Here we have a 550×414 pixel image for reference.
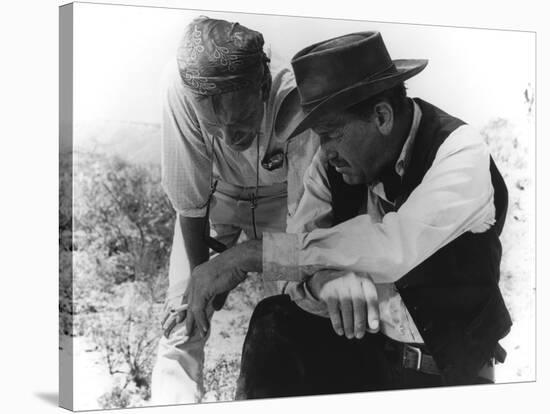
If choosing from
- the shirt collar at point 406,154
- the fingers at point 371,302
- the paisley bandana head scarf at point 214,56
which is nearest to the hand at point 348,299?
the fingers at point 371,302

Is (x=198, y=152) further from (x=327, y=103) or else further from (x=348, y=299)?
(x=348, y=299)

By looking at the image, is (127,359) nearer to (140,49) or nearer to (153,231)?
(153,231)

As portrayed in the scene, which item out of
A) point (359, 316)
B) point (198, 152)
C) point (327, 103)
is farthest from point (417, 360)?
point (198, 152)

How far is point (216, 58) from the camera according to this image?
7113 millimetres

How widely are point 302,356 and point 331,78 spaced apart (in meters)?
1.82

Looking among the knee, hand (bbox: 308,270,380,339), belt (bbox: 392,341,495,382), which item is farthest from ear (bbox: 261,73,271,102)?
belt (bbox: 392,341,495,382)

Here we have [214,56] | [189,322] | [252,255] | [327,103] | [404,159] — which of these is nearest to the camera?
[214,56]

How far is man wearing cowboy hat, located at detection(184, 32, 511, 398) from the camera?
7.42 m

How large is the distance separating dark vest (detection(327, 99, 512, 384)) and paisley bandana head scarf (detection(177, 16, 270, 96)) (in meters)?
0.92

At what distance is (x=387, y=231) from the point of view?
24.9 ft

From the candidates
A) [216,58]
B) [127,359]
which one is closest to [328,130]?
[216,58]

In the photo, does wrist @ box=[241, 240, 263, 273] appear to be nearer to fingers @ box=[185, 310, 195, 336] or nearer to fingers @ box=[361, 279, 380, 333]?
fingers @ box=[185, 310, 195, 336]

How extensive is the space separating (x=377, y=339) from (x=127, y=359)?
1676 millimetres

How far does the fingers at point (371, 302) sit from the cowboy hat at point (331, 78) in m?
1.09
